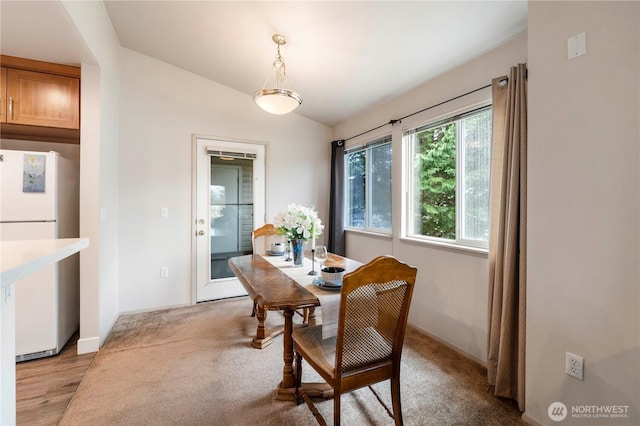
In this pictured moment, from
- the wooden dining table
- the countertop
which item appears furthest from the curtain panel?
the countertop

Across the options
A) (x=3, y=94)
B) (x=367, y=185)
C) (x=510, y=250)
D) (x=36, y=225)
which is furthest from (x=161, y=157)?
(x=510, y=250)

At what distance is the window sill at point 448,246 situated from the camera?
2162 mm

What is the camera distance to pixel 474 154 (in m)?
2.30

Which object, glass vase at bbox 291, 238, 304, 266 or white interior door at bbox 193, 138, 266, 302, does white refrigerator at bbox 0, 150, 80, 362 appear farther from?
glass vase at bbox 291, 238, 304, 266

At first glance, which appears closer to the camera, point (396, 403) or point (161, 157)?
point (396, 403)

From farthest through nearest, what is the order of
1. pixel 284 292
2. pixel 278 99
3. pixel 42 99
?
pixel 42 99
pixel 278 99
pixel 284 292

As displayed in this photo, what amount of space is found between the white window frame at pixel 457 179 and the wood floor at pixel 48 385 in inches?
117

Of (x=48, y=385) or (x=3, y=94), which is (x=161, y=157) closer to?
(x=3, y=94)

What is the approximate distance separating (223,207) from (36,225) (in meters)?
1.76

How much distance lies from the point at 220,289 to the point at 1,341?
9.26ft

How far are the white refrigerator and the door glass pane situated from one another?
147cm

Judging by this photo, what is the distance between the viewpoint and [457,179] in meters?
2.42

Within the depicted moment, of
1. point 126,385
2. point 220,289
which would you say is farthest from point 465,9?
point 220,289

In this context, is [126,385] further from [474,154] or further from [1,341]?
[474,154]
